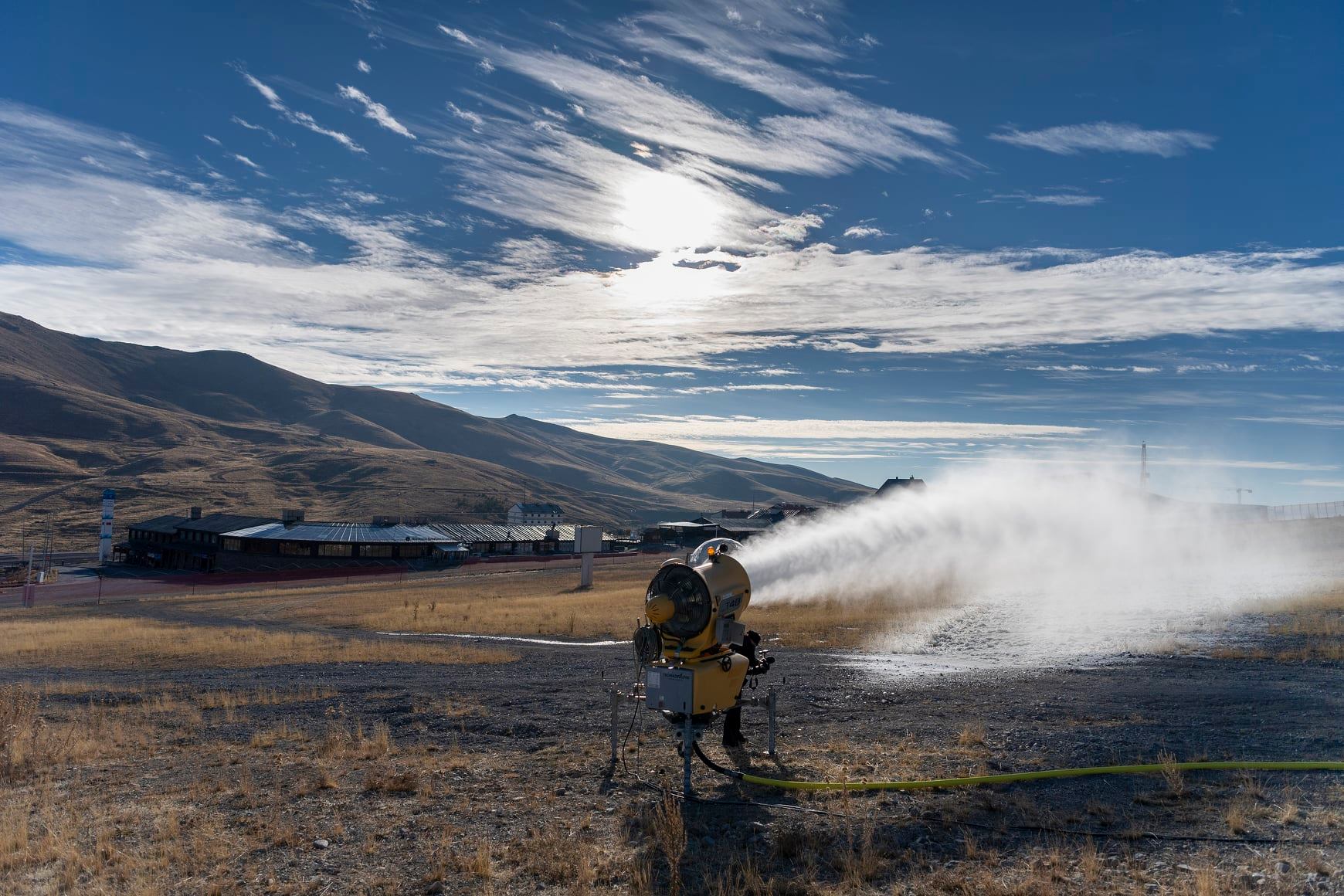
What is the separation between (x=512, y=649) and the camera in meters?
29.0

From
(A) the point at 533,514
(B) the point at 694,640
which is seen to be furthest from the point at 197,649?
(A) the point at 533,514

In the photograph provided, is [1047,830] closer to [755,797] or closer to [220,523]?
[755,797]

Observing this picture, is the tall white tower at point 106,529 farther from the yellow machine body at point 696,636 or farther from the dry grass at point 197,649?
the yellow machine body at point 696,636

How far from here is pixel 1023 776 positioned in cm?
1162

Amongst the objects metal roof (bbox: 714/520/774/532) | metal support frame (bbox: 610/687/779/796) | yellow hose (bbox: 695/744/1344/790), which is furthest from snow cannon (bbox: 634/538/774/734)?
metal roof (bbox: 714/520/774/532)

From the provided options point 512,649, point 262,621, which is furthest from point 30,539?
point 512,649

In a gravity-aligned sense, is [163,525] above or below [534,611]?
above

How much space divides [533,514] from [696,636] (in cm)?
16631

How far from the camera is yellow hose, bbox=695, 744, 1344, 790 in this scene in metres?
11.4

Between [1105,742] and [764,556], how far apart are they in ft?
32.0

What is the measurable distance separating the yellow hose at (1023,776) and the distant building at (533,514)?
163473mm

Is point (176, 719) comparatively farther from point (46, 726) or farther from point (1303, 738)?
point (1303, 738)

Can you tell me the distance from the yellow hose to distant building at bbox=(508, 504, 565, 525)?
16347 cm

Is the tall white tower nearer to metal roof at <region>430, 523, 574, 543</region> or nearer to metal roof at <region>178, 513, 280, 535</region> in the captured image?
metal roof at <region>178, 513, 280, 535</region>
